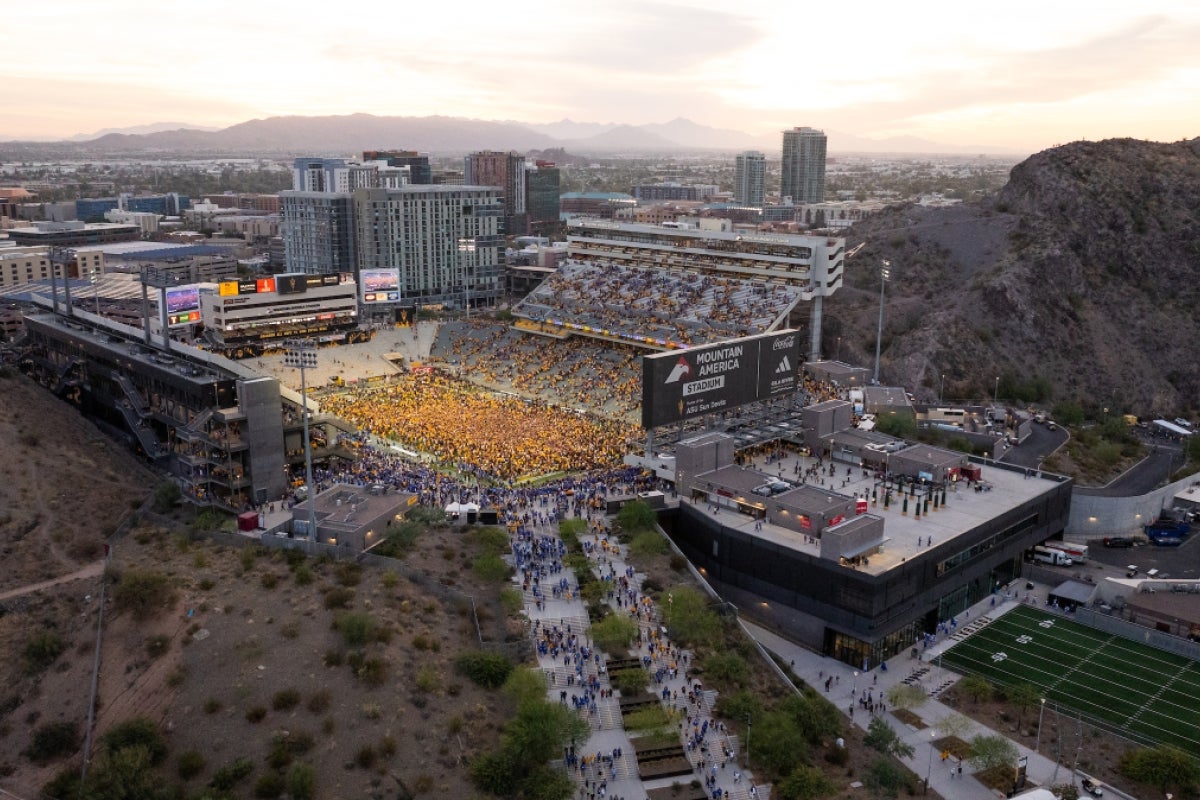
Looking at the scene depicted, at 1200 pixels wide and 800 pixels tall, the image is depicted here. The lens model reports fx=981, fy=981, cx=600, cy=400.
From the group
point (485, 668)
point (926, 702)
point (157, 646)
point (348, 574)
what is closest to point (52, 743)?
point (157, 646)

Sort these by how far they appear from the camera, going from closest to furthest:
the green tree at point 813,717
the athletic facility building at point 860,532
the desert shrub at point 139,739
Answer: the desert shrub at point 139,739 → the green tree at point 813,717 → the athletic facility building at point 860,532

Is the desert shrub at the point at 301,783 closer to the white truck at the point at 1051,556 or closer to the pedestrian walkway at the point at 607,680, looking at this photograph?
the pedestrian walkway at the point at 607,680

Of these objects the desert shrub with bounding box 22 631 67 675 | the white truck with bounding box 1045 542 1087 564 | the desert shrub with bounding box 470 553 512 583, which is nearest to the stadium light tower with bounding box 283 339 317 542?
the desert shrub with bounding box 470 553 512 583

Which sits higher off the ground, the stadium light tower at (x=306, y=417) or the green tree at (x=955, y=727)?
the stadium light tower at (x=306, y=417)

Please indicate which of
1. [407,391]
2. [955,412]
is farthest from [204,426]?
[955,412]

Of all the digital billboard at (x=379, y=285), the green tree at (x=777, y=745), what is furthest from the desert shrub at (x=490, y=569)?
the digital billboard at (x=379, y=285)

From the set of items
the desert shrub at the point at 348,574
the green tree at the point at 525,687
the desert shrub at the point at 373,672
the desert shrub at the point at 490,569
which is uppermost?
the desert shrub at the point at 348,574
